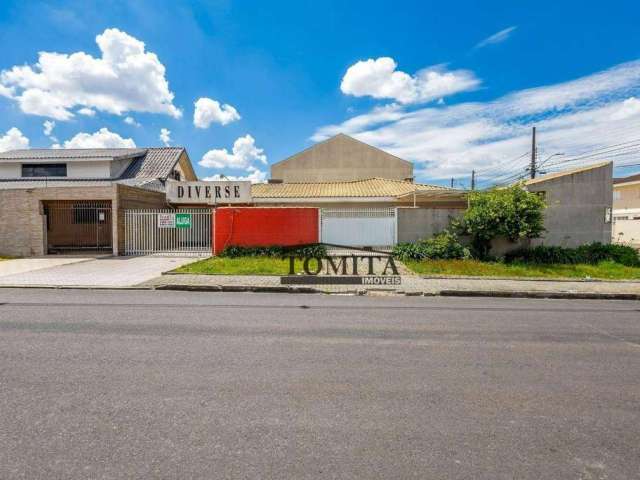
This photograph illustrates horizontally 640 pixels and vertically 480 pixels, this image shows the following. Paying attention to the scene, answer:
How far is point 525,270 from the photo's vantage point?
11125mm

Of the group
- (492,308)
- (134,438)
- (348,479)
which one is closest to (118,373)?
(134,438)

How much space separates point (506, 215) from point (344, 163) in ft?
76.0

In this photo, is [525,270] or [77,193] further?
[77,193]

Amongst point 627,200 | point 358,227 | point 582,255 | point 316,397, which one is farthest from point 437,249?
point 627,200

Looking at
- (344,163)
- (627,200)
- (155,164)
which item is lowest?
(627,200)

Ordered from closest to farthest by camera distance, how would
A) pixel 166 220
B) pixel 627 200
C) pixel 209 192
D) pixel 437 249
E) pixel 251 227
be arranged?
pixel 437 249
pixel 251 227
pixel 166 220
pixel 209 192
pixel 627 200

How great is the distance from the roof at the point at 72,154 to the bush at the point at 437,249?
18.7 metres

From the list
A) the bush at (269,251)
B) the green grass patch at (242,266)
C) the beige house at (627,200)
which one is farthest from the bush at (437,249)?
the beige house at (627,200)

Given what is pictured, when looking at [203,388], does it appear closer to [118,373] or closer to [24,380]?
[118,373]

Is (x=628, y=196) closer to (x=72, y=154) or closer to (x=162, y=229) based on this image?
(x=162, y=229)

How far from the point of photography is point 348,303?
24.7 feet

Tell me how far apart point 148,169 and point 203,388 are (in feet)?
75.0

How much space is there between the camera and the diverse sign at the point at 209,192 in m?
17.7

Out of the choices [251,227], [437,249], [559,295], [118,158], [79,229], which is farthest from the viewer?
[118,158]
